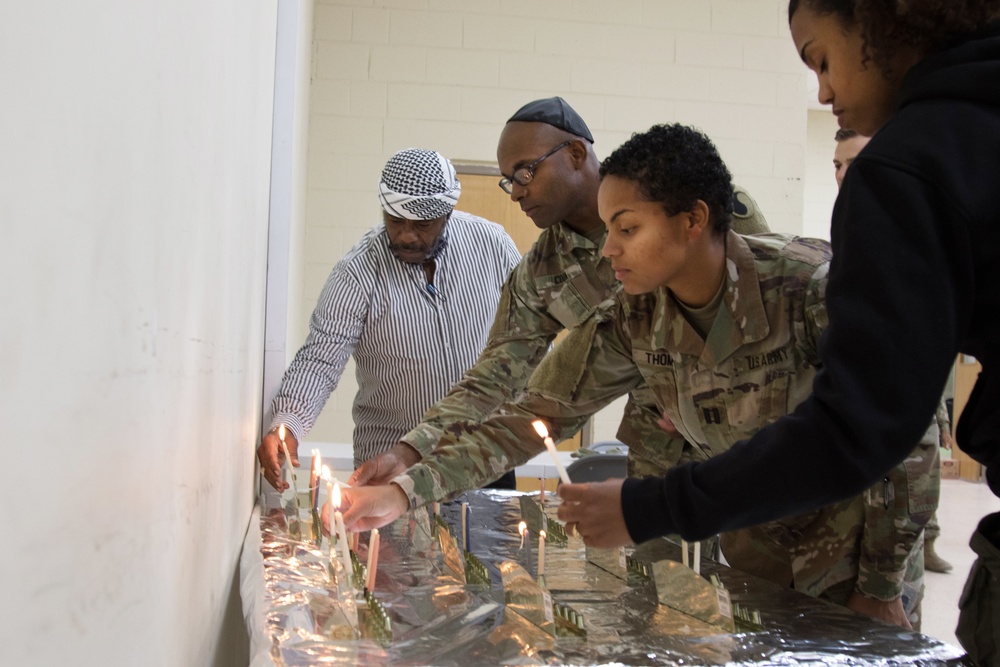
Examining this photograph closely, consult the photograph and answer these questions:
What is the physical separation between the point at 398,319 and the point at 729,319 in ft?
3.91

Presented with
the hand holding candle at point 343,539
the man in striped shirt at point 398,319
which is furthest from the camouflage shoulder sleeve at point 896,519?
the man in striped shirt at point 398,319

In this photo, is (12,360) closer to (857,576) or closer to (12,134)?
(12,134)

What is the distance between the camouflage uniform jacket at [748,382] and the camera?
1.34 m

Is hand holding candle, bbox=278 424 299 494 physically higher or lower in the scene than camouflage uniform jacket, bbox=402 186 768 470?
lower

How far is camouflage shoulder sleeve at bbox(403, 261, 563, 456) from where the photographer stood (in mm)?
1855

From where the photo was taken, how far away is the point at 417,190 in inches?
90.1

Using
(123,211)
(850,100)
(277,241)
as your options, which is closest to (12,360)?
(123,211)

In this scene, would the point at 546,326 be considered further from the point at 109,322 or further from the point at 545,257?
the point at 109,322

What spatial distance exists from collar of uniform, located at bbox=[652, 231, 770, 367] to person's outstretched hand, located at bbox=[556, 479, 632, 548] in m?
0.44

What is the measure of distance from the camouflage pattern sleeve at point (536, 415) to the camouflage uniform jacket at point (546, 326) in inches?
5.6

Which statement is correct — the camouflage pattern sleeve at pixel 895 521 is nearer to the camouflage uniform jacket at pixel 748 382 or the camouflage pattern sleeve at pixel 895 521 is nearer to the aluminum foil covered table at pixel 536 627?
the camouflage uniform jacket at pixel 748 382

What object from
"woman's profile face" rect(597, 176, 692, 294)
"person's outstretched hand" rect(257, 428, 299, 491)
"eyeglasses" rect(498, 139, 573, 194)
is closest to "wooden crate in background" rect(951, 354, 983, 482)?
"eyeglasses" rect(498, 139, 573, 194)

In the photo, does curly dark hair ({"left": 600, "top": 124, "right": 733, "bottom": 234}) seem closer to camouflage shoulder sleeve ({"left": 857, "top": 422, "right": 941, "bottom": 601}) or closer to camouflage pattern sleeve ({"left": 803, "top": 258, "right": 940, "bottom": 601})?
camouflage pattern sleeve ({"left": 803, "top": 258, "right": 940, "bottom": 601})

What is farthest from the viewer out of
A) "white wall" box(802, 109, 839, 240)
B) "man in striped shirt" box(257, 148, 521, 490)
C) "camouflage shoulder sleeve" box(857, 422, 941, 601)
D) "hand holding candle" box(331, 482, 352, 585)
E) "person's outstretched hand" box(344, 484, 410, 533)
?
"white wall" box(802, 109, 839, 240)
